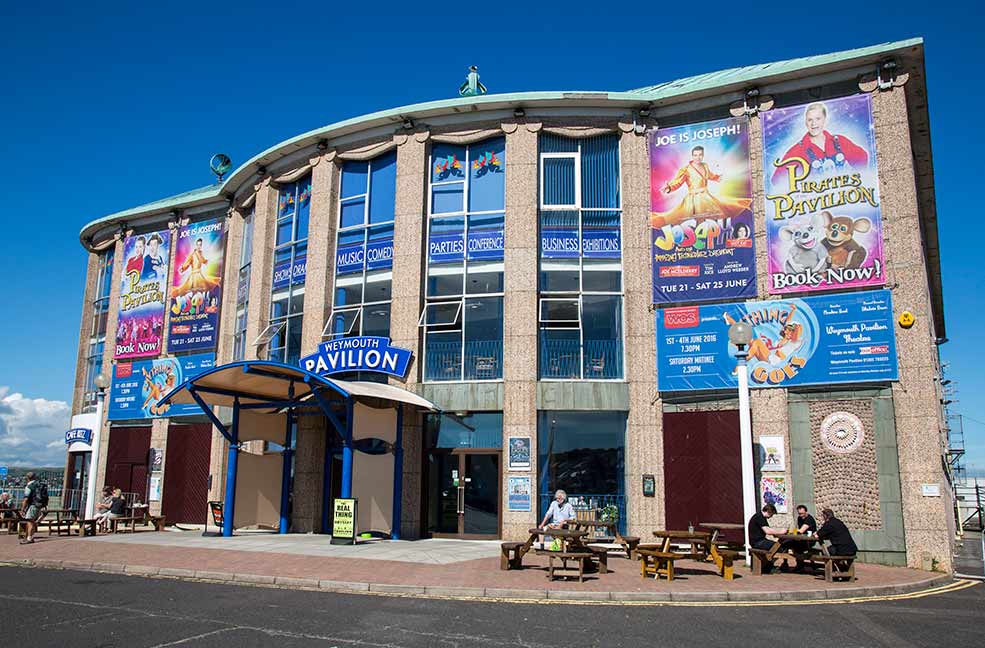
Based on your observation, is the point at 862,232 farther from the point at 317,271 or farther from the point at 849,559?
the point at 317,271

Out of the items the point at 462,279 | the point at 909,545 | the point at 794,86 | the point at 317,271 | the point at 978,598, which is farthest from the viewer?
the point at 317,271

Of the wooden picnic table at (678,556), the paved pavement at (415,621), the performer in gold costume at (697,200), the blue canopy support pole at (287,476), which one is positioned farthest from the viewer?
the blue canopy support pole at (287,476)

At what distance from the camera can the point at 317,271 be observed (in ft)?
77.0

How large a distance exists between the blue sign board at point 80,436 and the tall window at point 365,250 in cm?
1386

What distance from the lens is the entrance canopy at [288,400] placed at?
19.3 meters

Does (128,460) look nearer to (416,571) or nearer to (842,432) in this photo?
(416,571)

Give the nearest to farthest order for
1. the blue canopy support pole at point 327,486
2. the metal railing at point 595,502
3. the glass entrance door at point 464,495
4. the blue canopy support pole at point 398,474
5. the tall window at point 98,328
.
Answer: the metal railing at point 595,502, the blue canopy support pole at point 398,474, the glass entrance door at point 464,495, the blue canopy support pole at point 327,486, the tall window at point 98,328

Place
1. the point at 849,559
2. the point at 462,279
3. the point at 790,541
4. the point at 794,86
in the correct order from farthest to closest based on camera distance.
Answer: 1. the point at 462,279
2. the point at 794,86
3. the point at 790,541
4. the point at 849,559

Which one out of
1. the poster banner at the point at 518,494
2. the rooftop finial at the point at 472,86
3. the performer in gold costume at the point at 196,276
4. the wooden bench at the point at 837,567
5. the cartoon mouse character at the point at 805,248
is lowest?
the wooden bench at the point at 837,567

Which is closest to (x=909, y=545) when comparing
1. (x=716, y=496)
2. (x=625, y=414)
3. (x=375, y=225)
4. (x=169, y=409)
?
(x=716, y=496)

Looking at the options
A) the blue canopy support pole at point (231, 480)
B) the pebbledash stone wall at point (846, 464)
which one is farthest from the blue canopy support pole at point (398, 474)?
the pebbledash stone wall at point (846, 464)

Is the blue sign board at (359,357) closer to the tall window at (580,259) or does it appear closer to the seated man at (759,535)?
the tall window at (580,259)

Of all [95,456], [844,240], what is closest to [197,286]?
[95,456]

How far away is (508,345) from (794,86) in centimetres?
1000
